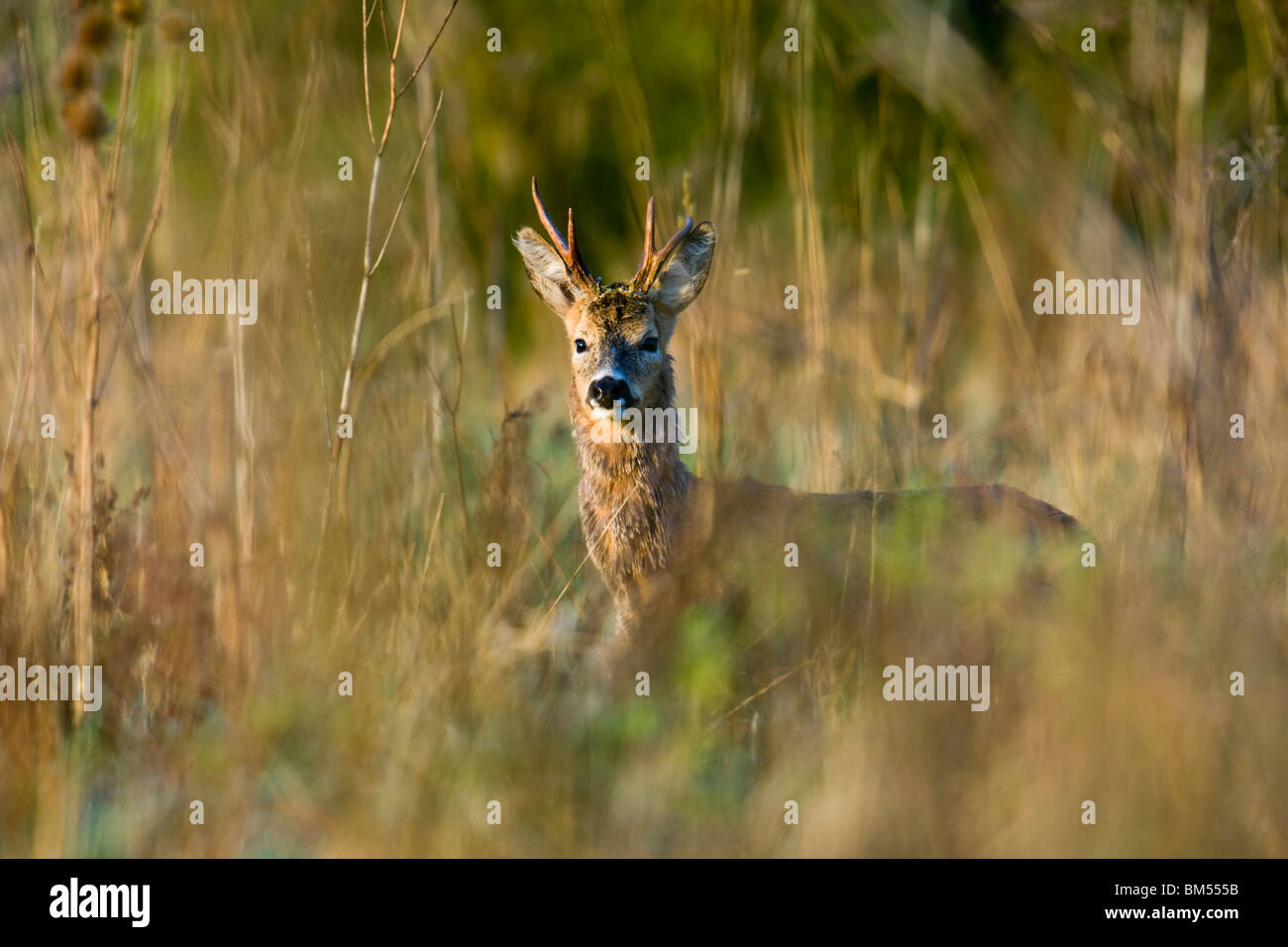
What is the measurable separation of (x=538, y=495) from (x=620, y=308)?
98cm

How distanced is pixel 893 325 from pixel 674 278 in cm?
279

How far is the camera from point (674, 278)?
223 inches

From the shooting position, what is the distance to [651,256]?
5.44 meters

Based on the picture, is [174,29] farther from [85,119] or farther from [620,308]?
[620,308]

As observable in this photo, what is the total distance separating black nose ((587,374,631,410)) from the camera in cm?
516

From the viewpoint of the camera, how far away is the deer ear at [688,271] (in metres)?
5.61

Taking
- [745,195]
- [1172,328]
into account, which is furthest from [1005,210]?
[1172,328]

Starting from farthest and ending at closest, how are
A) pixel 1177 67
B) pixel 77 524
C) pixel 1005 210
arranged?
pixel 1005 210 → pixel 1177 67 → pixel 77 524

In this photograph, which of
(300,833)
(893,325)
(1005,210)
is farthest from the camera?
(1005,210)

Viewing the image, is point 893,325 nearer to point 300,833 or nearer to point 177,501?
point 177,501

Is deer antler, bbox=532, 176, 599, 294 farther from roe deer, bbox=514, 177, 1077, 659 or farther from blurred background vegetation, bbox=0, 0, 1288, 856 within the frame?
blurred background vegetation, bbox=0, 0, 1288, 856

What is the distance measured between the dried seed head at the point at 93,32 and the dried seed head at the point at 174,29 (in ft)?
0.82

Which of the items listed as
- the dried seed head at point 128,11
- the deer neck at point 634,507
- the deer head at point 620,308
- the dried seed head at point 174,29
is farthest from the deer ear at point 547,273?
the dried seed head at point 128,11

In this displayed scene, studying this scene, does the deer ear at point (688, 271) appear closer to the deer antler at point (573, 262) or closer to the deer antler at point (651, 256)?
the deer antler at point (651, 256)
